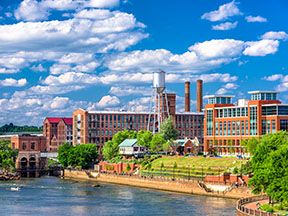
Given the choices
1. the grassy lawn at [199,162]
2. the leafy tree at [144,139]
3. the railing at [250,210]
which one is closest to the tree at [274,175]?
the railing at [250,210]

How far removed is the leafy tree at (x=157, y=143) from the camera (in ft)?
631

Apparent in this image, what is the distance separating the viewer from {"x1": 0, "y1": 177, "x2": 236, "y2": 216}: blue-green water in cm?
10044

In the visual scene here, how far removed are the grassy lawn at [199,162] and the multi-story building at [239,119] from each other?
61.0 ft

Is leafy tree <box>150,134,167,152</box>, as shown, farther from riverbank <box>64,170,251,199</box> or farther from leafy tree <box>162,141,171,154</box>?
riverbank <box>64,170,251,199</box>

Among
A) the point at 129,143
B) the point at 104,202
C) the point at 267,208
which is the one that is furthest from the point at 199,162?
the point at 267,208

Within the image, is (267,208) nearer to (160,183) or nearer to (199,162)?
(160,183)

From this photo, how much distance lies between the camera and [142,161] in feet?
591

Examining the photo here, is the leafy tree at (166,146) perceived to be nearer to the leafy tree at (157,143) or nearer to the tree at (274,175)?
the leafy tree at (157,143)

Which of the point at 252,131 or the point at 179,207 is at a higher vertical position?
the point at 252,131

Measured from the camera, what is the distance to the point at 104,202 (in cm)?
11525

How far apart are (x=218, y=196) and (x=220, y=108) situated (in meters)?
67.5

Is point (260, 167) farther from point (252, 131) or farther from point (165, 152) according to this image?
point (165, 152)

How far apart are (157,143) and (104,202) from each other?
258 ft

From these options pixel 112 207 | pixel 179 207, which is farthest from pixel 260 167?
pixel 112 207
